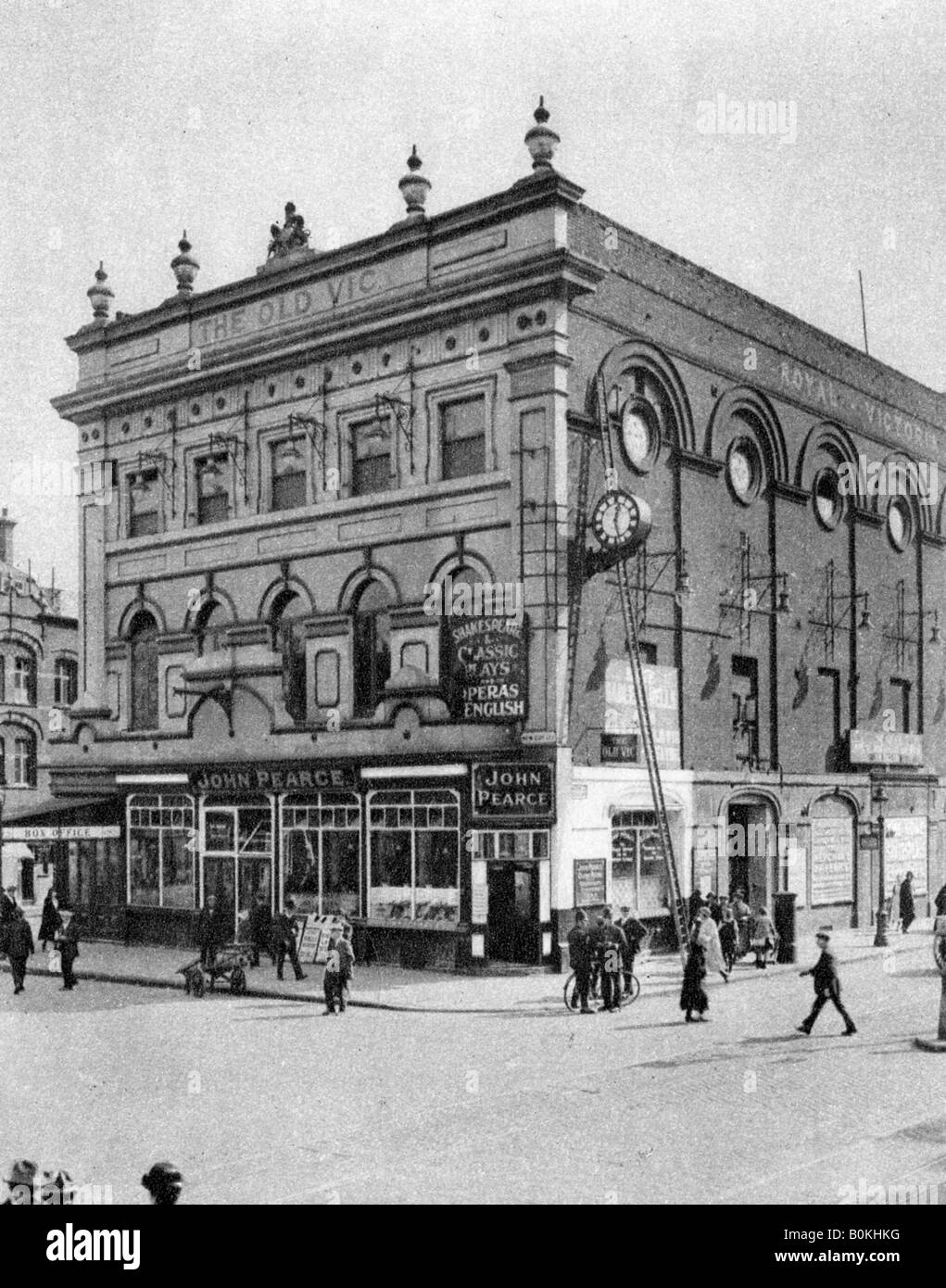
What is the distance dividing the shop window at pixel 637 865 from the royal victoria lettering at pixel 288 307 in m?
12.2

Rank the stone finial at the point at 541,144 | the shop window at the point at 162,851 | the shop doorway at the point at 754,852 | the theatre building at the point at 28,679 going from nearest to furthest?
the stone finial at the point at 541,144 < the shop doorway at the point at 754,852 < the shop window at the point at 162,851 < the theatre building at the point at 28,679

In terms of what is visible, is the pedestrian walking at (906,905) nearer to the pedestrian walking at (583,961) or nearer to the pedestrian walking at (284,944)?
the pedestrian walking at (583,961)

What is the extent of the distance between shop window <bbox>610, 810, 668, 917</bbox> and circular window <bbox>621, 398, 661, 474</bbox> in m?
7.33

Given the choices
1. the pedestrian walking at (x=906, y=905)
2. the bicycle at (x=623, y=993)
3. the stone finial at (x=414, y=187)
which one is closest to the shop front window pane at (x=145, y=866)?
the bicycle at (x=623, y=993)

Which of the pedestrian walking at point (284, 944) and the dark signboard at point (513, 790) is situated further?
the dark signboard at point (513, 790)

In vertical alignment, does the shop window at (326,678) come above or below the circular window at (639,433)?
below

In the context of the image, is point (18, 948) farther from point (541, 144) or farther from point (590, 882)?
point (541, 144)

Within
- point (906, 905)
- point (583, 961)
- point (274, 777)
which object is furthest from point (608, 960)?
point (906, 905)

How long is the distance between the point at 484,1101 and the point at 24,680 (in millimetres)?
39792

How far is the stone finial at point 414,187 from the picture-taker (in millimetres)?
28516

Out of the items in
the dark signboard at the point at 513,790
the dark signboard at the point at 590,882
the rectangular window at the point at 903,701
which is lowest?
the dark signboard at the point at 590,882

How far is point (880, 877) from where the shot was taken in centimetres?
3419

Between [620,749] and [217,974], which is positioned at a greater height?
[620,749]
